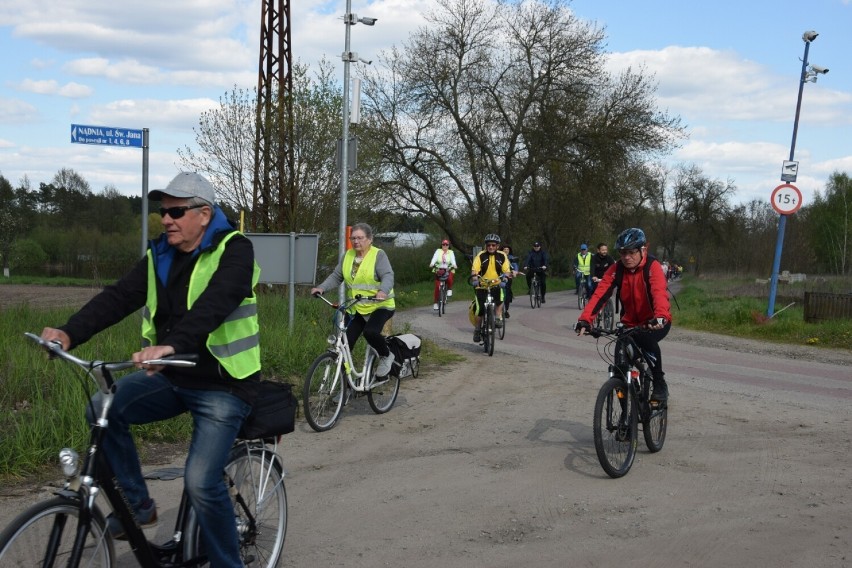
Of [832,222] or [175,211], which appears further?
[832,222]

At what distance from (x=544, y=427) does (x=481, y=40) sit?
3294cm

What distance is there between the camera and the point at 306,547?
4.74 m

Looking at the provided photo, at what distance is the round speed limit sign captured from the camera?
17.9m

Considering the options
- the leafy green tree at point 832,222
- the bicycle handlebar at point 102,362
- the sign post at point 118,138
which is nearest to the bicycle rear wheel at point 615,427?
the bicycle handlebar at point 102,362

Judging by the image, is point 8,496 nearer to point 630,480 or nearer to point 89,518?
point 89,518

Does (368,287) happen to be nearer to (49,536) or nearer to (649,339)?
(649,339)

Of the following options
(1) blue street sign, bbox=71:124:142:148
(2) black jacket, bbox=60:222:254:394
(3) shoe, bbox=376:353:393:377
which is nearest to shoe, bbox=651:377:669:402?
(3) shoe, bbox=376:353:393:377

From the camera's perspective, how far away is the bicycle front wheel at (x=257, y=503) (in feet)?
12.9

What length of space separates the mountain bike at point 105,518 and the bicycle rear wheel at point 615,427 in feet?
9.12

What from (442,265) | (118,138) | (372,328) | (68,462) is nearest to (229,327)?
(68,462)

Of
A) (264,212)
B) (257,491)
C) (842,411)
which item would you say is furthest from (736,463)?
(264,212)

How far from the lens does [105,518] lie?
3291 mm

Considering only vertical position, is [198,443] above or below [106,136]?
below

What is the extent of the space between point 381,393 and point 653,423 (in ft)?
9.30
